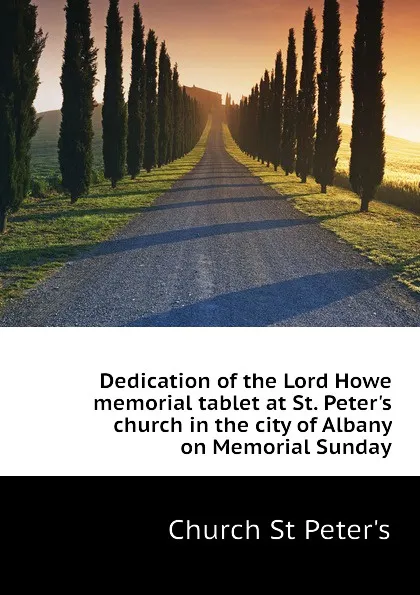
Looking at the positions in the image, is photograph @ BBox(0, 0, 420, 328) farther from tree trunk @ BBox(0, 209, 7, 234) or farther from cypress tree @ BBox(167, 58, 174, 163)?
cypress tree @ BBox(167, 58, 174, 163)

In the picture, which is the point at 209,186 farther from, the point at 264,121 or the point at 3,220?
the point at 264,121

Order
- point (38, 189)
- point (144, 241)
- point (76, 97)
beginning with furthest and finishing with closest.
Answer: point (38, 189)
point (76, 97)
point (144, 241)

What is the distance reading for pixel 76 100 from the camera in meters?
21.9

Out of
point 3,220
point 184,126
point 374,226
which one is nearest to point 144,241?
point 3,220

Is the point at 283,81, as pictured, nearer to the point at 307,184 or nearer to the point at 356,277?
the point at 307,184

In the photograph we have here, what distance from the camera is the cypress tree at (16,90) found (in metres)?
14.6

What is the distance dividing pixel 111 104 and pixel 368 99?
1390 cm

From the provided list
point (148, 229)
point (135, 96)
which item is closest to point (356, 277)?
point (148, 229)

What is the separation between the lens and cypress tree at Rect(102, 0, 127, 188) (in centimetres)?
2847

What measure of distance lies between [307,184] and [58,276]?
24588mm

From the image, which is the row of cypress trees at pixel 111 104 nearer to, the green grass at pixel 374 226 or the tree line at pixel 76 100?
the tree line at pixel 76 100

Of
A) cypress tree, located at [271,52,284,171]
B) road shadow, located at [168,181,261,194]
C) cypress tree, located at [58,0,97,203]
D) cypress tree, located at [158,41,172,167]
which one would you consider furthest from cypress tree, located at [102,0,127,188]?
cypress tree, located at [271,52,284,171]

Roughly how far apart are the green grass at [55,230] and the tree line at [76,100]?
3.21 feet

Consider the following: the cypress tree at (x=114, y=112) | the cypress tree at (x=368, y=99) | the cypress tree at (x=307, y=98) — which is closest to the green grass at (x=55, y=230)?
the cypress tree at (x=114, y=112)
